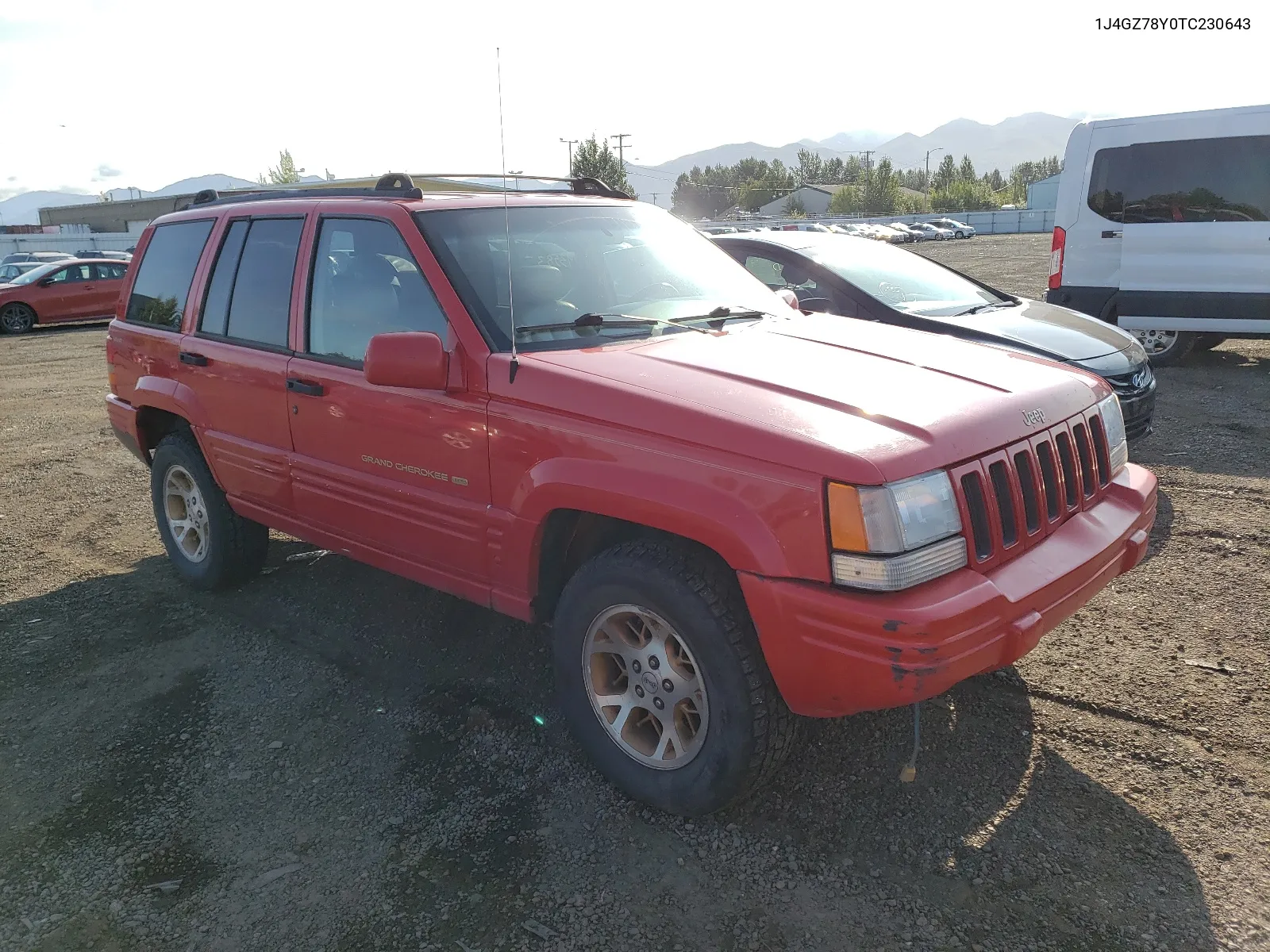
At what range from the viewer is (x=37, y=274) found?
63.6 feet

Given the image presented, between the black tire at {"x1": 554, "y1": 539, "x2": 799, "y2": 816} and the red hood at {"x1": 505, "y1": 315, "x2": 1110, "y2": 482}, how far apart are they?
0.40 meters

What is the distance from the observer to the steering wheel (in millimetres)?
3783

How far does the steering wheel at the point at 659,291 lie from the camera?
378 cm

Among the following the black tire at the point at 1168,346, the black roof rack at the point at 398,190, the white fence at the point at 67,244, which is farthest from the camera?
the white fence at the point at 67,244

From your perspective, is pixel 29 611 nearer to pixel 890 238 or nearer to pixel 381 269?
pixel 381 269

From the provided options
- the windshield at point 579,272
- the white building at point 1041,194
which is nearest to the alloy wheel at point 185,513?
the windshield at point 579,272

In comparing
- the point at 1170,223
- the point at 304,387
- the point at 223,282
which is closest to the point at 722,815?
the point at 304,387

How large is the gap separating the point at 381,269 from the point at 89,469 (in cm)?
550

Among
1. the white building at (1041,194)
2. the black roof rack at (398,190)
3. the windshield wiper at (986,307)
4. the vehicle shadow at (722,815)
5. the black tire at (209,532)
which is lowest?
the vehicle shadow at (722,815)

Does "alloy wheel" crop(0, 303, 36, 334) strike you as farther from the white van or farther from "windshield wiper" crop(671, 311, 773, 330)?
"windshield wiper" crop(671, 311, 773, 330)

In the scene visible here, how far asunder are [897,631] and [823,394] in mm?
788

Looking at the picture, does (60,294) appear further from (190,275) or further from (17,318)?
(190,275)

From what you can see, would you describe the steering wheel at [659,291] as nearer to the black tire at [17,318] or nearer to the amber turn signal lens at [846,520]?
the amber turn signal lens at [846,520]

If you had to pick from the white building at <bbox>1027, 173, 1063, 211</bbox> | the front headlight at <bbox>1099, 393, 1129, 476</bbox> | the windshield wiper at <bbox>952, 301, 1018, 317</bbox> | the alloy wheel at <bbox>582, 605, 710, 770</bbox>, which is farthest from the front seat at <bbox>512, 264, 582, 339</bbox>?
the white building at <bbox>1027, 173, 1063, 211</bbox>
